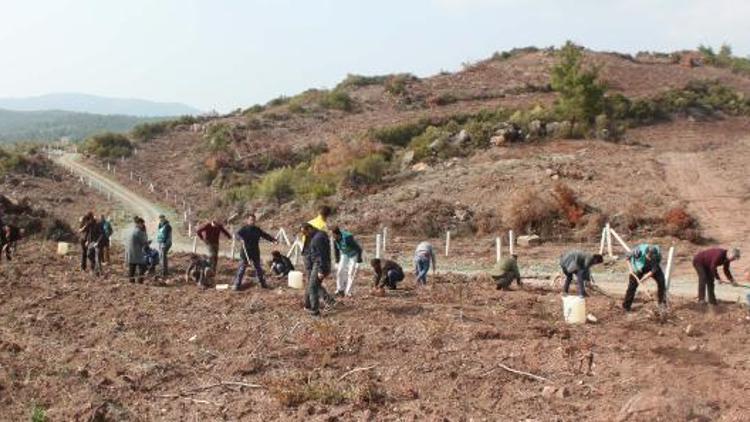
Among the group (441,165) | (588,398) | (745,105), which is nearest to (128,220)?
(441,165)

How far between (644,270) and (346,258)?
467 cm

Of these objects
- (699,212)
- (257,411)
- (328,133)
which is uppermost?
(328,133)

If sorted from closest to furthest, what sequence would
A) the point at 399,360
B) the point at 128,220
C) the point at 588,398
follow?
1. the point at 588,398
2. the point at 399,360
3. the point at 128,220

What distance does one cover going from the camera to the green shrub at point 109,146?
184 ft

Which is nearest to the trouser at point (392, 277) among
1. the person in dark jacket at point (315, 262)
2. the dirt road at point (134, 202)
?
the person in dark jacket at point (315, 262)

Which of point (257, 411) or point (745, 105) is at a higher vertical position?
point (745, 105)

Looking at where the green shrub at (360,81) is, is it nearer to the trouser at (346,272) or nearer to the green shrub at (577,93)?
the green shrub at (577,93)

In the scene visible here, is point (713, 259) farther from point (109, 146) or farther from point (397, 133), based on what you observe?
point (109, 146)

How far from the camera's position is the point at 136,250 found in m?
14.8

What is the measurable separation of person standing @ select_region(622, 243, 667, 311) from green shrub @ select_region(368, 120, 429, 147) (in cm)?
2924

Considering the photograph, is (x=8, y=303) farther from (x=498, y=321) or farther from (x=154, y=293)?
(x=498, y=321)

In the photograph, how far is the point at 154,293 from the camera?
1376 cm

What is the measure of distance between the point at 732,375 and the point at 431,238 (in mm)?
15232

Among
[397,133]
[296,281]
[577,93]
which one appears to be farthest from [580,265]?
[397,133]
